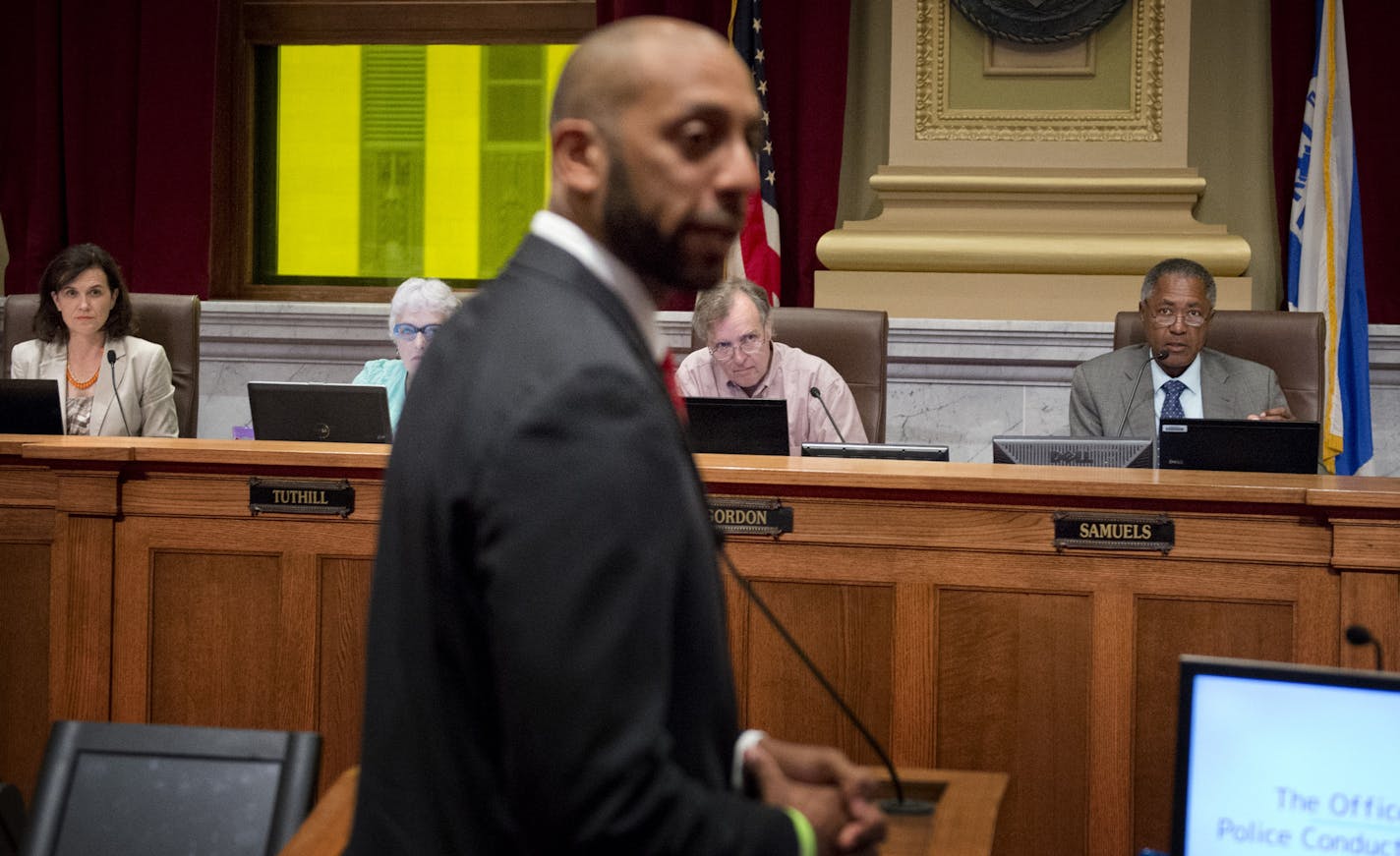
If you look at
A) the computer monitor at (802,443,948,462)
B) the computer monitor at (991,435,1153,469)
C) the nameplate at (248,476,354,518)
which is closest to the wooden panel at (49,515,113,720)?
the nameplate at (248,476,354,518)

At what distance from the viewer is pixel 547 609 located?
84 centimetres

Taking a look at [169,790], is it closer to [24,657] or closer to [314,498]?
[314,498]

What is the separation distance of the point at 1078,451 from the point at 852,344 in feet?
4.39

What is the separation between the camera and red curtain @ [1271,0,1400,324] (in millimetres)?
5008

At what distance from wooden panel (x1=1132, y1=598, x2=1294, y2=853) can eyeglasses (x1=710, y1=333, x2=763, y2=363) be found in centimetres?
190

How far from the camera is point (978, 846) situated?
1306mm

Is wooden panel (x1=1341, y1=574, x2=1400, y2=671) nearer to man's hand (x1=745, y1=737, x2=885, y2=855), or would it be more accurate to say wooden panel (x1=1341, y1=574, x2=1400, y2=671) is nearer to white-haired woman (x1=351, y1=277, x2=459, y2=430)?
man's hand (x1=745, y1=737, x2=885, y2=855)

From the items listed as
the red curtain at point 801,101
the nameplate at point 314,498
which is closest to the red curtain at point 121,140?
the red curtain at point 801,101

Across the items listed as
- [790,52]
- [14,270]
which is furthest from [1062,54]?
[14,270]

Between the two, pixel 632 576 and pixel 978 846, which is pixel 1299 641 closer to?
pixel 978 846

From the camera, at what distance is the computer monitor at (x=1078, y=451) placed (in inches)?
120

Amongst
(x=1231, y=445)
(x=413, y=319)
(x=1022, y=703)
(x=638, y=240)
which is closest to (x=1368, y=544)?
(x=1022, y=703)

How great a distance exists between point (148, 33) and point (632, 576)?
17.8ft

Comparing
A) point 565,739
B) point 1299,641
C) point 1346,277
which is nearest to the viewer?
point 565,739
